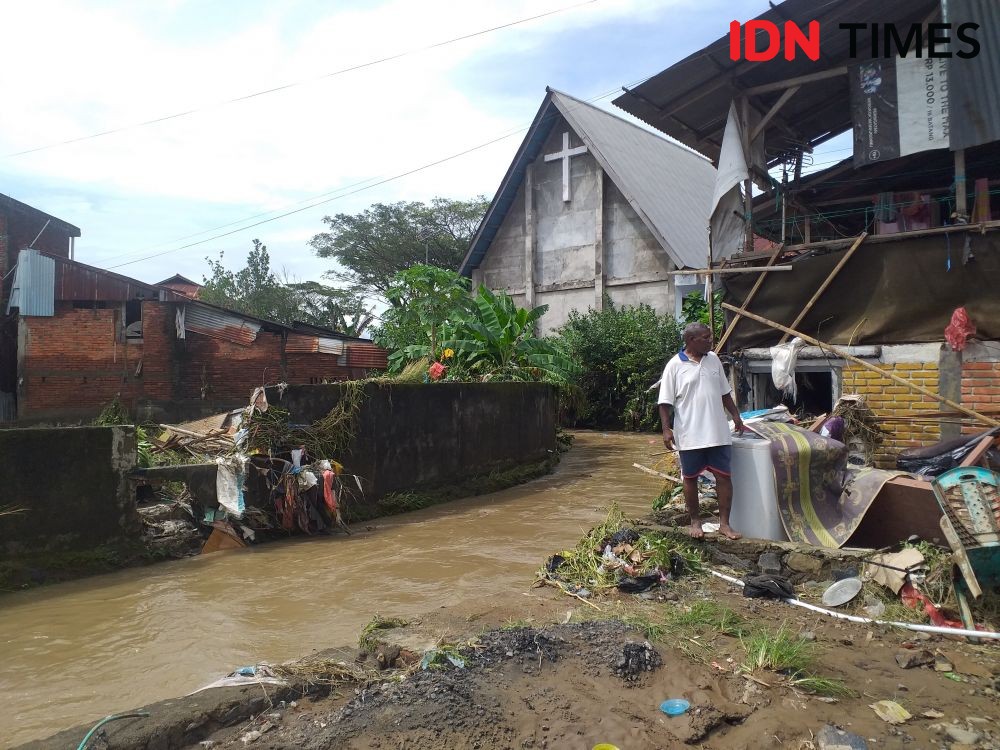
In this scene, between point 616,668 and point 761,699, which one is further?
point 616,668

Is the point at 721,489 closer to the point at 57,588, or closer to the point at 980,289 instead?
the point at 980,289

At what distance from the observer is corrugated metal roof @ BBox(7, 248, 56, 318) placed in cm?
1673

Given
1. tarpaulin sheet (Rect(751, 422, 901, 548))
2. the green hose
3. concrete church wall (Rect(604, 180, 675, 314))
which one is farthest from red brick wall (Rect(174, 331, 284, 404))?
the green hose

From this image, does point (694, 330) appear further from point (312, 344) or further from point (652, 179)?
point (652, 179)

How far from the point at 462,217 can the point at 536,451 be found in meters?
19.6

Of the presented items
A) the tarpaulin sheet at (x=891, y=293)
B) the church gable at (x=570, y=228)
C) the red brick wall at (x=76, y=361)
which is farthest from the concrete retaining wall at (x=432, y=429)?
the red brick wall at (x=76, y=361)

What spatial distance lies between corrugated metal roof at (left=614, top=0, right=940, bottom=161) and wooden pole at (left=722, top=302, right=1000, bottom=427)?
3.01 meters

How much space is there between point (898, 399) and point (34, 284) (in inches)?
728

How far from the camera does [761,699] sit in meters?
3.17

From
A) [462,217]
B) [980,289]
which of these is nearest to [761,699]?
[980,289]

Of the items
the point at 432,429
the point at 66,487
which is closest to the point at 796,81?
the point at 432,429

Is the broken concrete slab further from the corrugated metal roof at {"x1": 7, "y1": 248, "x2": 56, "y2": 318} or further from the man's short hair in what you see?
the corrugated metal roof at {"x1": 7, "y1": 248, "x2": 56, "y2": 318}

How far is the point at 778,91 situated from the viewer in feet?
33.1

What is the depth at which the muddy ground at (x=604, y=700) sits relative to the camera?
2875 millimetres
